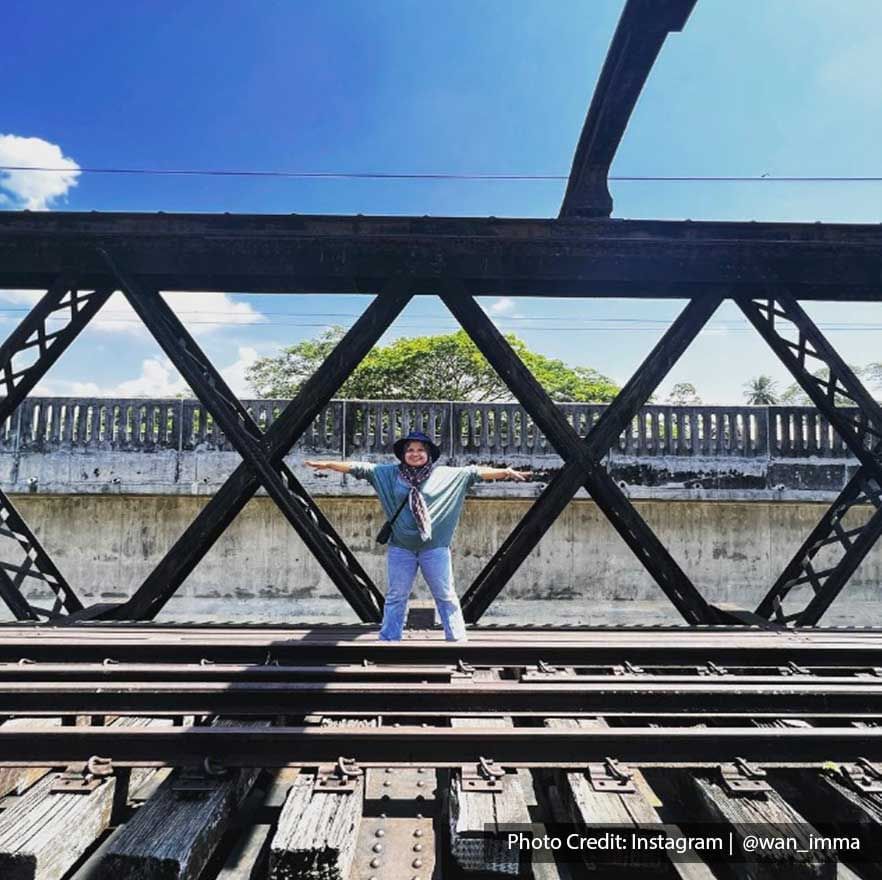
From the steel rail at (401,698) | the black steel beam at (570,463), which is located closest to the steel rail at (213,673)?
the steel rail at (401,698)

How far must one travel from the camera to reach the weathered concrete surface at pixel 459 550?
8.38 meters

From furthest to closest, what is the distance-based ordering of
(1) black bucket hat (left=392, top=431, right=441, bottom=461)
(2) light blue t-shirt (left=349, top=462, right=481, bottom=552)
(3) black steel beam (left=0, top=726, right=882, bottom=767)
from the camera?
(1) black bucket hat (left=392, top=431, right=441, bottom=461)
(2) light blue t-shirt (left=349, top=462, right=481, bottom=552)
(3) black steel beam (left=0, top=726, right=882, bottom=767)

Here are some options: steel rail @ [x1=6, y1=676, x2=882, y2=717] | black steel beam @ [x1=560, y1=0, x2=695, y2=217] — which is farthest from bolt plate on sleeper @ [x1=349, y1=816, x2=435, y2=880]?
black steel beam @ [x1=560, y1=0, x2=695, y2=217]

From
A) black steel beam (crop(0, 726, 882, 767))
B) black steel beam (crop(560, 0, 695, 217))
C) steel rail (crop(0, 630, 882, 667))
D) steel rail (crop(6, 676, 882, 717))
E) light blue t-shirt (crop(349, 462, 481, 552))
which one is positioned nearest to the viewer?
black steel beam (crop(0, 726, 882, 767))

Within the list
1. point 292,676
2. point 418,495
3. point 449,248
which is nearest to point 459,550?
point 418,495

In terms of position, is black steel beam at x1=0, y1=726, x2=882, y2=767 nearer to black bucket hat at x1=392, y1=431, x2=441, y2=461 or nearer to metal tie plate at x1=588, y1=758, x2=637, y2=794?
metal tie plate at x1=588, y1=758, x2=637, y2=794

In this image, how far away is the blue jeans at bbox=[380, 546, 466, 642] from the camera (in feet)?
12.3

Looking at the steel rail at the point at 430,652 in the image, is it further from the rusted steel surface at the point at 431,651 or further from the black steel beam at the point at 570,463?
the black steel beam at the point at 570,463

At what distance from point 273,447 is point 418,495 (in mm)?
1121

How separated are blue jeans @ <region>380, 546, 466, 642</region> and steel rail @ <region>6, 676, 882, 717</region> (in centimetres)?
95

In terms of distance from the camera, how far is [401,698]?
8.84 ft

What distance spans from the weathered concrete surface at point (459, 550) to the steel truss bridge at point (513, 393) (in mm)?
3933

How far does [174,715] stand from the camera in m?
2.57

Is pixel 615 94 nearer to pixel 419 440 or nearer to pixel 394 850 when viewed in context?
pixel 419 440
